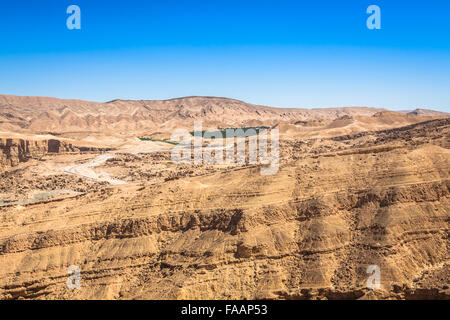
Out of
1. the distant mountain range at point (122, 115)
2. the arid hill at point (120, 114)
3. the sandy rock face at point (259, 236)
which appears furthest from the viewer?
the arid hill at point (120, 114)

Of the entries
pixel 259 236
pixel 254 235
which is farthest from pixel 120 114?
pixel 259 236

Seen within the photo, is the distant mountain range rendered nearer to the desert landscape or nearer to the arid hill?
the arid hill

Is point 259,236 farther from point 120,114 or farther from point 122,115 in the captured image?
point 120,114

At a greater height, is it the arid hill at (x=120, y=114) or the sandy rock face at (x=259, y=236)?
the arid hill at (x=120, y=114)

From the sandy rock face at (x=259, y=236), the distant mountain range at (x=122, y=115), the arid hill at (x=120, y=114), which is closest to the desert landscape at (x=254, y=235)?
the sandy rock face at (x=259, y=236)

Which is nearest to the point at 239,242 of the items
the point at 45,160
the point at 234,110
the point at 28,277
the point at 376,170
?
the point at 376,170

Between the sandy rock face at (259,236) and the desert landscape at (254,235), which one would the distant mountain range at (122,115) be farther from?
the sandy rock face at (259,236)

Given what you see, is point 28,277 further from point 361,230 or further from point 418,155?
point 418,155

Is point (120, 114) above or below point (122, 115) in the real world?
above

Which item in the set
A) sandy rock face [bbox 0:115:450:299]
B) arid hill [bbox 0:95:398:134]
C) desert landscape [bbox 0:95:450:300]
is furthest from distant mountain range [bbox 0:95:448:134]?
sandy rock face [bbox 0:115:450:299]

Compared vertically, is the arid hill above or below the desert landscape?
above

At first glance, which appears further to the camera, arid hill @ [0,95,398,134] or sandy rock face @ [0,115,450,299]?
arid hill @ [0,95,398,134]
